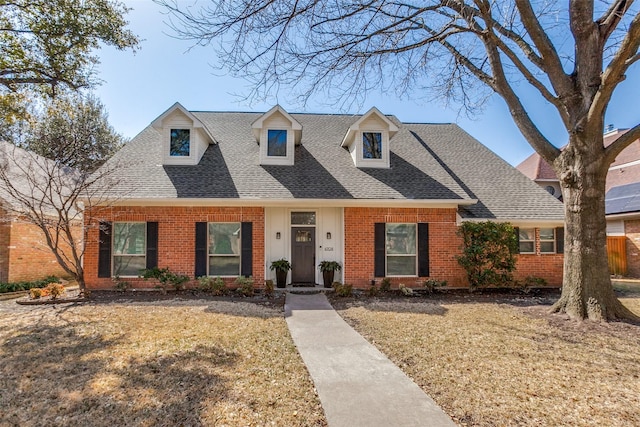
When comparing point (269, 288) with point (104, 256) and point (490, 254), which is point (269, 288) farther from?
point (490, 254)

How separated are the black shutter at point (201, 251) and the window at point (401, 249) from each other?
18.4ft

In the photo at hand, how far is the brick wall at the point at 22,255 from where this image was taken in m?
11.1

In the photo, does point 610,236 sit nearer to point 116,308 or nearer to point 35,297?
point 116,308

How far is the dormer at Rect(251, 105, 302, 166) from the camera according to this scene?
446 inches

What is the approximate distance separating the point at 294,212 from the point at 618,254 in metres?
15.2

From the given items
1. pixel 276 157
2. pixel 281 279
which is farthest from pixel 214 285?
pixel 276 157

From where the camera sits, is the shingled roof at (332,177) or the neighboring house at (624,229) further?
the neighboring house at (624,229)

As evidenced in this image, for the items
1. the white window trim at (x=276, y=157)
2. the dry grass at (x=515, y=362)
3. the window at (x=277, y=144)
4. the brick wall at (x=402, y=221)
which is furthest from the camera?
the window at (x=277, y=144)

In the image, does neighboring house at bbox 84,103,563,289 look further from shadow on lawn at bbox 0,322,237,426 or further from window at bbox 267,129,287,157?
shadow on lawn at bbox 0,322,237,426

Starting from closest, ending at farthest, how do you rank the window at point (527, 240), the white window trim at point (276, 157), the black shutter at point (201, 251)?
A: 1. the black shutter at point (201, 251)
2. the window at point (527, 240)
3. the white window trim at point (276, 157)

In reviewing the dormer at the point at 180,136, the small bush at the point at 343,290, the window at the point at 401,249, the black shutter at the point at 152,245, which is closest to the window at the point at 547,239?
the window at the point at 401,249

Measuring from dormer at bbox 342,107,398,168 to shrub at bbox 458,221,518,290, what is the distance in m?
3.80

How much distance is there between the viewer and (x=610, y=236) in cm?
1563

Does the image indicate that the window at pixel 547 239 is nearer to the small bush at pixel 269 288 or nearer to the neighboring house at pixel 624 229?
the neighboring house at pixel 624 229
